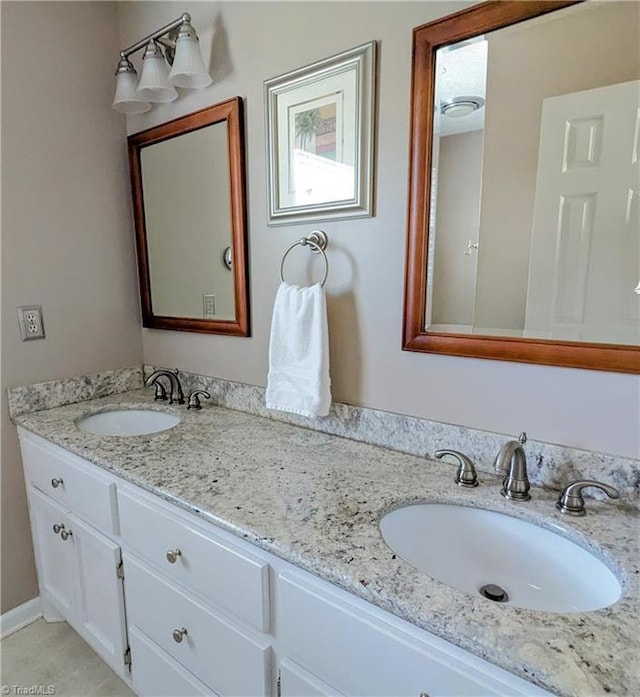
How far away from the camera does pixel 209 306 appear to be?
64.5 inches

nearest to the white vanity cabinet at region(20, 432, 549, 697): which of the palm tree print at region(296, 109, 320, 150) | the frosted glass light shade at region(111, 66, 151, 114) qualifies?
the palm tree print at region(296, 109, 320, 150)

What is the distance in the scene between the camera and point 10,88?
145 centimetres

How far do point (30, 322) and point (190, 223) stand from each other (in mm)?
677

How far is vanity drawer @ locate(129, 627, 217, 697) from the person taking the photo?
1.05m

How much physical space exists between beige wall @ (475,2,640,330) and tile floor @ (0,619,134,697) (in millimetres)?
1642

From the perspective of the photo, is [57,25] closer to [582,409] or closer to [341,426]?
[341,426]

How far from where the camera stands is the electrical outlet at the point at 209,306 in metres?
1.62

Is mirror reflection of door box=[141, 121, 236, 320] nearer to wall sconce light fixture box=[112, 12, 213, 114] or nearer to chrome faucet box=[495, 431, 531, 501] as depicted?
wall sconce light fixture box=[112, 12, 213, 114]

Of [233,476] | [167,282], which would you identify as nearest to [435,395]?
[233,476]

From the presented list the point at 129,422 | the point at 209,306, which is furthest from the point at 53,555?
the point at 209,306

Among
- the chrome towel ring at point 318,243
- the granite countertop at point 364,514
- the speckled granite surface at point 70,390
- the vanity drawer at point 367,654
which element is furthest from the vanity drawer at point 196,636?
the chrome towel ring at point 318,243

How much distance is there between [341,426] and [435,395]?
0.32 meters

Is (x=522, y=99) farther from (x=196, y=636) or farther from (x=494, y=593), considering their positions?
(x=196, y=636)

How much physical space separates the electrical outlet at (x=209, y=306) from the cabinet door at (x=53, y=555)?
2.61 ft
